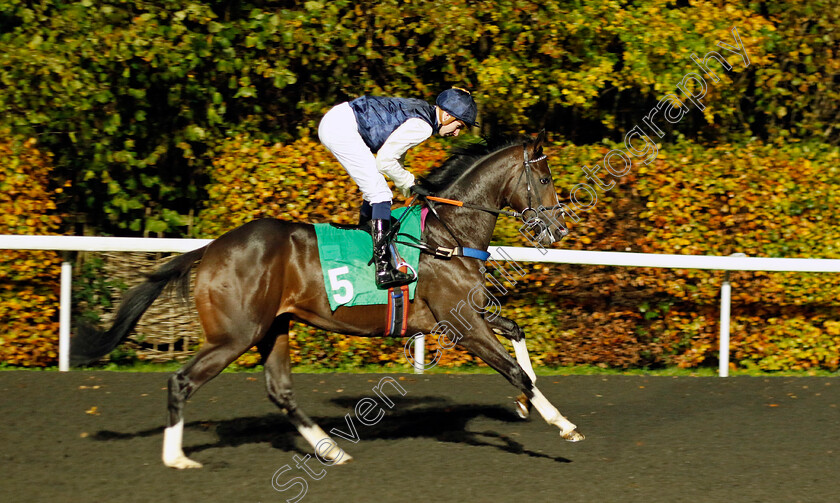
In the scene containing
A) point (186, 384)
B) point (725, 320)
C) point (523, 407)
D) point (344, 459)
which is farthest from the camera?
point (725, 320)

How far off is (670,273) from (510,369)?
288cm

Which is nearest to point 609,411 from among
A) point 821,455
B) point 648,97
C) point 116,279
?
point 821,455

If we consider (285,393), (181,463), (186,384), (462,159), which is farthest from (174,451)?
(462,159)

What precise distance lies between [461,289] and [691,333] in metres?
3.18

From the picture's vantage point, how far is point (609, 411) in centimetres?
596

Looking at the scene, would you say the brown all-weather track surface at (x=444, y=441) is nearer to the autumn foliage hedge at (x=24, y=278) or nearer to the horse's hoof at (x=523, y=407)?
the horse's hoof at (x=523, y=407)

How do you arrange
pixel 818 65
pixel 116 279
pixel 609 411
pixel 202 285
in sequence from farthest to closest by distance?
1. pixel 818 65
2. pixel 116 279
3. pixel 609 411
4. pixel 202 285

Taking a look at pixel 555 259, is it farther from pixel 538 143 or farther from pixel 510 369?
pixel 510 369

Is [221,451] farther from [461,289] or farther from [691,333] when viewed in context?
[691,333]

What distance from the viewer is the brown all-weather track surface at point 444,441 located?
14.0 feet

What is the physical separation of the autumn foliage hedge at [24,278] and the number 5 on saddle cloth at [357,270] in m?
3.12

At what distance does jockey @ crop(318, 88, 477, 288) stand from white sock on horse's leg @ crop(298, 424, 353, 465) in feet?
2.96

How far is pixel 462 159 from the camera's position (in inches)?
211

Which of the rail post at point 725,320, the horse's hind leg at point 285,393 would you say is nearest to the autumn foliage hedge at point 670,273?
the rail post at point 725,320
